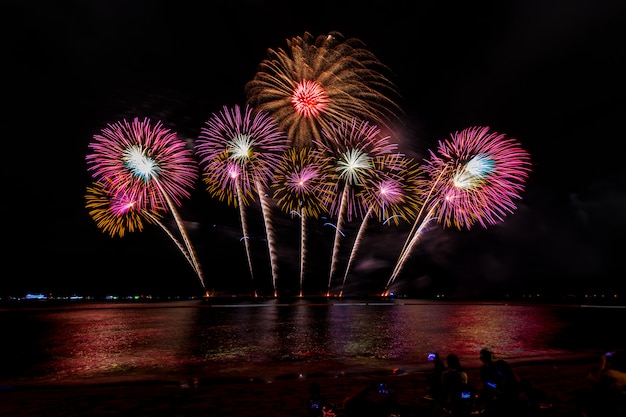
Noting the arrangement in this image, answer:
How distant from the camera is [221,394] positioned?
1166 centimetres

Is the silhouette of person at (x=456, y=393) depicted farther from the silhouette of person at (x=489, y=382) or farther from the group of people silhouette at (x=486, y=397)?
the silhouette of person at (x=489, y=382)

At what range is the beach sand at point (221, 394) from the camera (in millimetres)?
10055

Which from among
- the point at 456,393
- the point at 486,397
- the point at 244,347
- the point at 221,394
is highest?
the point at 456,393

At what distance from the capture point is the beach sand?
33.0ft

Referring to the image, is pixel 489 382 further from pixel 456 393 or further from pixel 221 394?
pixel 221 394

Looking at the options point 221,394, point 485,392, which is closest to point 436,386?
point 485,392

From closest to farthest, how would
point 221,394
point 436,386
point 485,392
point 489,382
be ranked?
point 485,392
point 489,382
point 436,386
point 221,394

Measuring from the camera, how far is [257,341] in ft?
81.4

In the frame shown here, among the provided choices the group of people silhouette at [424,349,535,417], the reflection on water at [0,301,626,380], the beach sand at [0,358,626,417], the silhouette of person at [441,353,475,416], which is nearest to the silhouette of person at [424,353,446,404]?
the group of people silhouette at [424,349,535,417]

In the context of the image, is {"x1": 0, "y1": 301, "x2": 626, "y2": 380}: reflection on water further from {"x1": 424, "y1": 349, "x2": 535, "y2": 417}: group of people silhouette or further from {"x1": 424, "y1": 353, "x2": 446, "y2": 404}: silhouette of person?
{"x1": 424, "y1": 349, "x2": 535, "y2": 417}: group of people silhouette

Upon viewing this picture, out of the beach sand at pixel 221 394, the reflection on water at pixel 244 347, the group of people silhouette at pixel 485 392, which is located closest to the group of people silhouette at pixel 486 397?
the group of people silhouette at pixel 485 392

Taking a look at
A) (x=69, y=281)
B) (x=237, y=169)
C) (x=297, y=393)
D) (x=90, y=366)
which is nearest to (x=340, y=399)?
(x=297, y=393)

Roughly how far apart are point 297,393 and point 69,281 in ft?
593

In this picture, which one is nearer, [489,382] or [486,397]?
[486,397]
